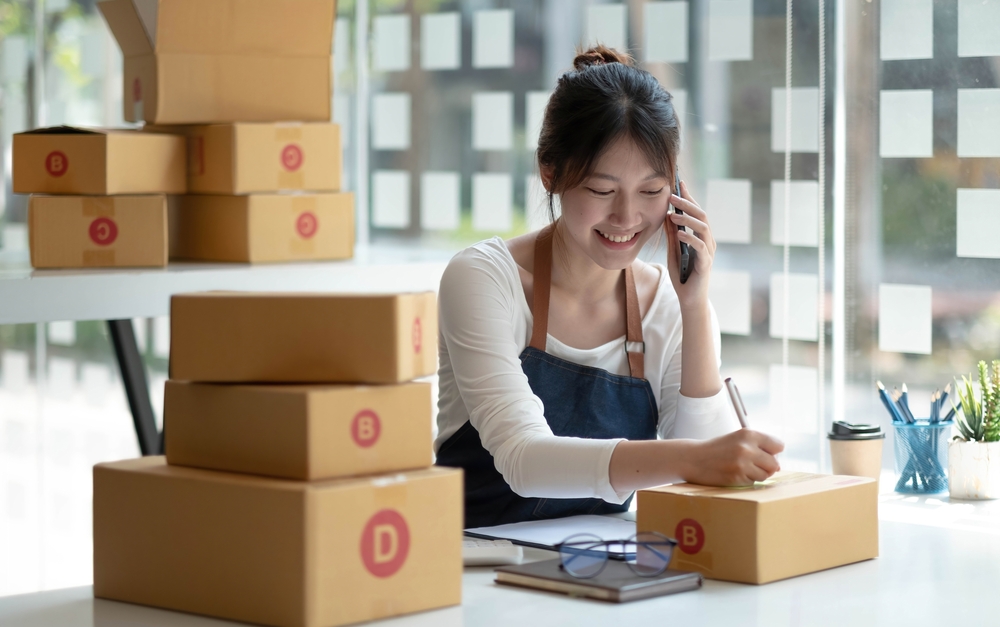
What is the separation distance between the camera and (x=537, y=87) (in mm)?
3311

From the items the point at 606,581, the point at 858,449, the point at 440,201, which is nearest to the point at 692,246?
the point at 858,449

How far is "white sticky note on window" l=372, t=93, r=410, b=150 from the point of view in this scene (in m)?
3.77

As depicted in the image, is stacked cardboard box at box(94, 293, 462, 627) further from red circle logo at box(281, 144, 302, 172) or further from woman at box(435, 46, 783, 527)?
red circle logo at box(281, 144, 302, 172)

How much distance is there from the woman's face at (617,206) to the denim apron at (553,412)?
119mm

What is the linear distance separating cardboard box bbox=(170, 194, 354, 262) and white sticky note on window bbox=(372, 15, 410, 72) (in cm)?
133

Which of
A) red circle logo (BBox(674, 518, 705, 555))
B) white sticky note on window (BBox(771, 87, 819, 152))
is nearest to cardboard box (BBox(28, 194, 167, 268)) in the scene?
white sticky note on window (BBox(771, 87, 819, 152))

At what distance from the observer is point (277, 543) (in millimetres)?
1037

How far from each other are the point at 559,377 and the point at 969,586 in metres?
0.66

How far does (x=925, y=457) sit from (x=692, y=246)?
0.56 m

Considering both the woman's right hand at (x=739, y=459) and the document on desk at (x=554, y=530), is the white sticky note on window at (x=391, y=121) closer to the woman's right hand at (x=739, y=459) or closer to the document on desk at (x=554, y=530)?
the document on desk at (x=554, y=530)

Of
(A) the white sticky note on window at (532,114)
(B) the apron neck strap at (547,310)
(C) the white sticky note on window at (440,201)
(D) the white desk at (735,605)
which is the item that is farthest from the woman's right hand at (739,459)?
(C) the white sticky note on window at (440,201)

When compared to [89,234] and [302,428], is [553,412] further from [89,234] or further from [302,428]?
[89,234]

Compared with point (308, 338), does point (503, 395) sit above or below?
below

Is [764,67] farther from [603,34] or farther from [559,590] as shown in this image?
[559,590]
